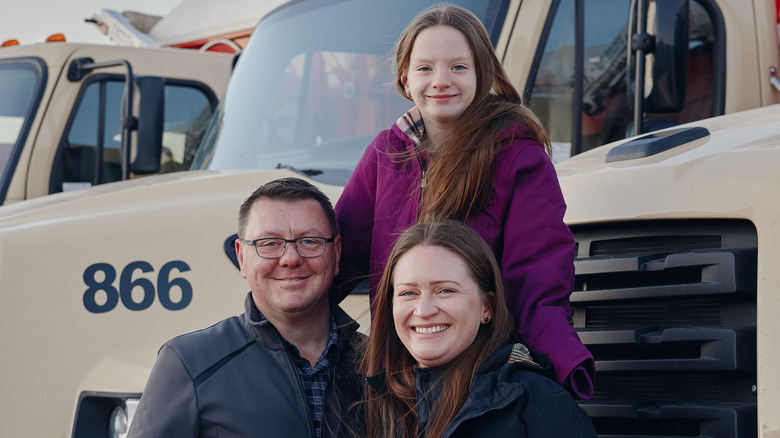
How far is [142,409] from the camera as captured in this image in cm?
245

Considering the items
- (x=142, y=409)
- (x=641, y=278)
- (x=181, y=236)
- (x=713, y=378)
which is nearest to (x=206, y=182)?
(x=181, y=236)

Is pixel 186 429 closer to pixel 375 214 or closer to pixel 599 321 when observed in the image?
pixel 375 214

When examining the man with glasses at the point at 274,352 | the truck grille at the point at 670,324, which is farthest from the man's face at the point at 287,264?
the truck grille at the point at 670,324

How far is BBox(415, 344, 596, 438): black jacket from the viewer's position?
83.1 inches

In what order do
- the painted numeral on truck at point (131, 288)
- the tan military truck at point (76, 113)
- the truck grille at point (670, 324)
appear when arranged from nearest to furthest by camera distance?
1. the truck grille at point (670, 324)
2. the painted numeral on truck at point (131, 288)
3. the tan military truck at point (76, 113)

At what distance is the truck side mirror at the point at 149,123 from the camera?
15.5 feet

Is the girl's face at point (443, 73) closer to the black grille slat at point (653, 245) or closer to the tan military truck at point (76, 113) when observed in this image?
the black grille slat at point (653, 245)

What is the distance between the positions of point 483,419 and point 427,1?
6.98ft

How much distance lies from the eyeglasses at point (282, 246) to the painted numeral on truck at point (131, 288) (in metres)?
0.59

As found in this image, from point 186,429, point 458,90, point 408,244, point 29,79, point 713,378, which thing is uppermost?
point 29,79

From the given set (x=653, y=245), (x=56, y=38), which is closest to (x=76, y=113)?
(x=56, y=38)

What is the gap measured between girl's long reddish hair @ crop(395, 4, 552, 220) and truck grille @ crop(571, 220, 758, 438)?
386mm

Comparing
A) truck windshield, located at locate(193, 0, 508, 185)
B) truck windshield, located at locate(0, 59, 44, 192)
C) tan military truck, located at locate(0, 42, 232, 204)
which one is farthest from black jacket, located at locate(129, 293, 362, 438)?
truck windshield, located at locate(0, 59, 44, 192)

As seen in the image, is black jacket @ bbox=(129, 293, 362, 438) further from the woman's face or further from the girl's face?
the girl's face
